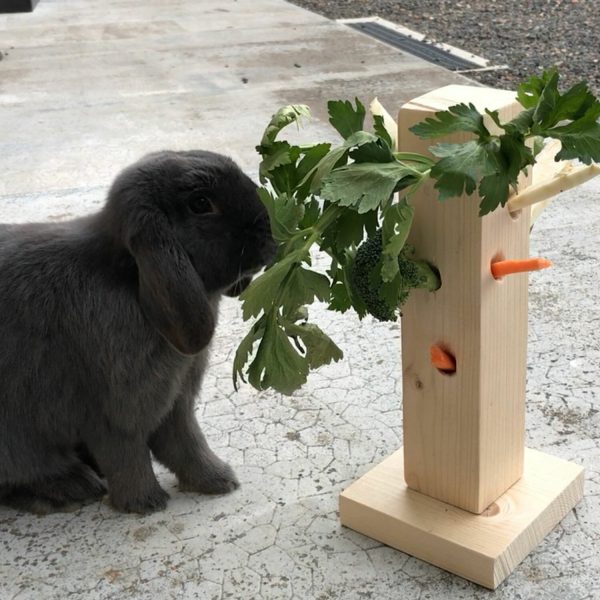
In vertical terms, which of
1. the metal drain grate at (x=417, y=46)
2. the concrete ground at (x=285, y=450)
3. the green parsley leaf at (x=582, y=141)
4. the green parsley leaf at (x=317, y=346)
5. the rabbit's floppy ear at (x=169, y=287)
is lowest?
the concrete ground at (x=285, y=450)

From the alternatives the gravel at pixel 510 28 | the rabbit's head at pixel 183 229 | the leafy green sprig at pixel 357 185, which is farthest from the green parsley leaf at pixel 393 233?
the gravel at pixel 510 28

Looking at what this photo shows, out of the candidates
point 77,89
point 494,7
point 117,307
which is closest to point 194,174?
point 117,307

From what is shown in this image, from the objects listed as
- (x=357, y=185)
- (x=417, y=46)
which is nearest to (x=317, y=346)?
(x=357, y=185)

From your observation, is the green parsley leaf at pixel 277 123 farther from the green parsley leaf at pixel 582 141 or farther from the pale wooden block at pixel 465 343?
the green parsley leaf at pixel 582 141

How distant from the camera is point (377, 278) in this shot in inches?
81.0

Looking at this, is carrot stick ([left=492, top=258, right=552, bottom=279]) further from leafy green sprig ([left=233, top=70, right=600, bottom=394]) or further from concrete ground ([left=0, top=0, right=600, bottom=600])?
concrete ground ([left=0, top=0, right=600, bottom=600])

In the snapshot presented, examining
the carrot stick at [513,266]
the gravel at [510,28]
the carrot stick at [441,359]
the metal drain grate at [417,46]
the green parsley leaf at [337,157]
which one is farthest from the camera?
the metal drain grate at [417,46]

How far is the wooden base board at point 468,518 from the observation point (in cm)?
228

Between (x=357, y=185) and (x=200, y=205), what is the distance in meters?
0.53

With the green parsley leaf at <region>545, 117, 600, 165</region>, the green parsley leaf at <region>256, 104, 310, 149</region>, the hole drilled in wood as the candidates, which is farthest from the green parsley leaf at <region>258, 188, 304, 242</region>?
the green parsley leaf at <region>545, 117, 600, 165</region>

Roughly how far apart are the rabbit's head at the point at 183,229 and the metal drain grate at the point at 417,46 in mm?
5172

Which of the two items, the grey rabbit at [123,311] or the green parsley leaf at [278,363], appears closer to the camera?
the green parsley leaf at [278,363]

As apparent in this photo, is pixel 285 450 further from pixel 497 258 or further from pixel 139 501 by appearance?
pixel 497 258

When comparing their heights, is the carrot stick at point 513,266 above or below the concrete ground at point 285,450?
above
